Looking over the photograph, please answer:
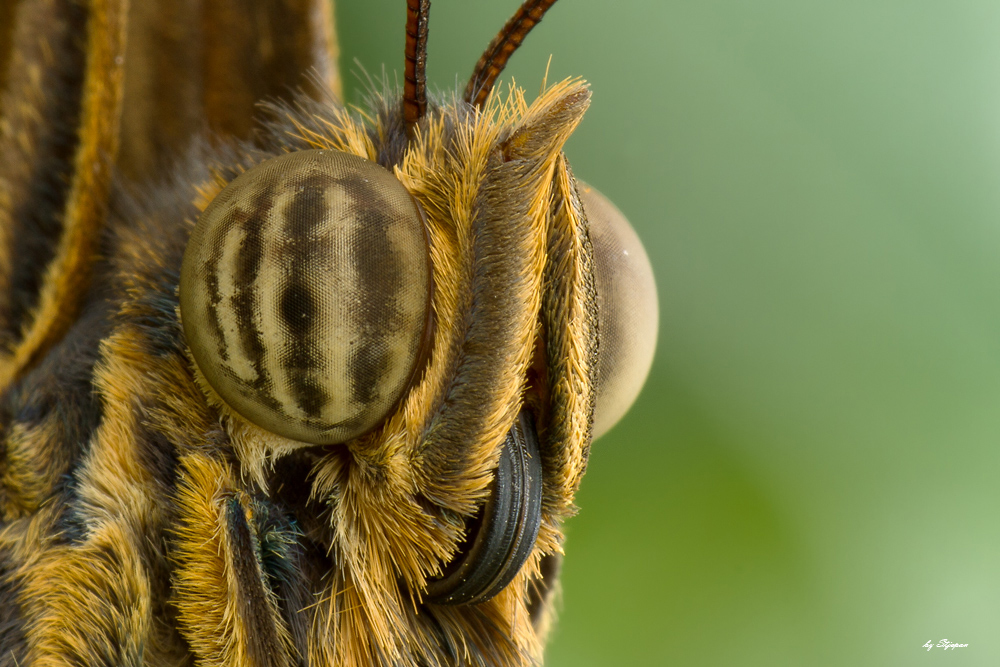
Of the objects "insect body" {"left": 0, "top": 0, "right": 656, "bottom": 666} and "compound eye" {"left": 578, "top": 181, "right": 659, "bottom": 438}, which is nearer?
"insect body" {"left": 0, "top": 0, "right": 656, "bottom": 666}

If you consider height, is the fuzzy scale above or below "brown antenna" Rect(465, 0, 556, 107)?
below

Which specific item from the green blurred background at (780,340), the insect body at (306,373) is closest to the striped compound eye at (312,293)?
the insect body at (306,373)

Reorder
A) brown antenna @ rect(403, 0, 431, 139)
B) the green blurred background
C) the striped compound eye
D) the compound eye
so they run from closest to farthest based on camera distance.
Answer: the striped compound eye → brown antenna @ rect(403, 0, 431, 139) → the compound eye → the green blurred background

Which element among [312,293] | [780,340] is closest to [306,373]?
[312,293]

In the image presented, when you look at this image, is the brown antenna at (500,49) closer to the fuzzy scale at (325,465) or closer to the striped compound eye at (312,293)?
the fuzzy scale at (325,465)

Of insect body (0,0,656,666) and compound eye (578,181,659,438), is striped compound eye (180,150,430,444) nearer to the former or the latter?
insect body (0,0,656,666)

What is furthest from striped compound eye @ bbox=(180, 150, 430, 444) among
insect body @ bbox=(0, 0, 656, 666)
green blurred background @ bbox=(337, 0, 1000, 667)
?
green blurred background @ bbox=(337, 0, 1000, 667)

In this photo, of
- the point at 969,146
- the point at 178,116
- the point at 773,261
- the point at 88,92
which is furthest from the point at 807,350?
the point at 88,92

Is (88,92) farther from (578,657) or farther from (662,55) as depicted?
(578,657)
